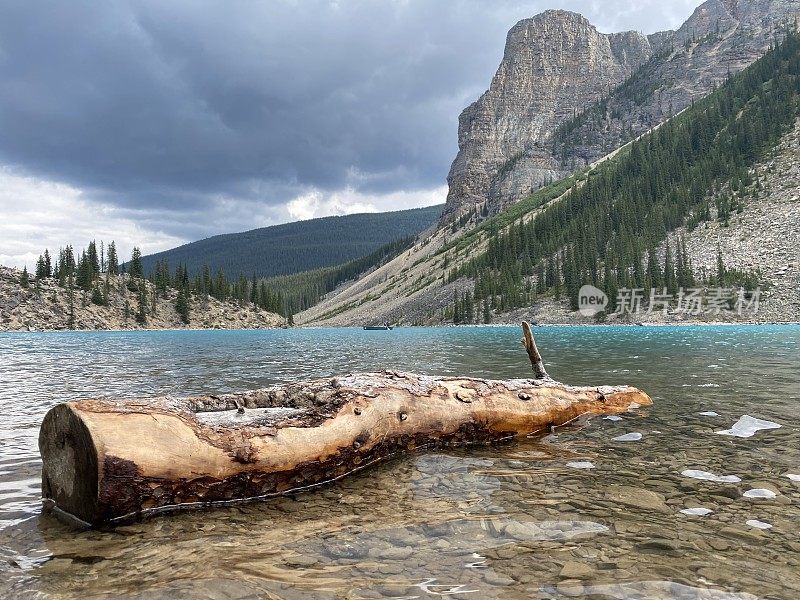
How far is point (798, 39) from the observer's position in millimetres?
180125

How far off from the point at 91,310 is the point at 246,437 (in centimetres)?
15239

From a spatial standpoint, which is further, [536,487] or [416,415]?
[416,415]

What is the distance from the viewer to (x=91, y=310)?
134375 mm

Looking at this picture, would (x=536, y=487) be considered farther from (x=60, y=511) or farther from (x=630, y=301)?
(x=630, y=301)

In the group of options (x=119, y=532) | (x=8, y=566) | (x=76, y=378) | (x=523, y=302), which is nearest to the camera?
(x=8, y=566)

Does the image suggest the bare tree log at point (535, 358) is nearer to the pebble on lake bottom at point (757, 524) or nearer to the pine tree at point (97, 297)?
the pebble on lake bottom at point (757, 524)

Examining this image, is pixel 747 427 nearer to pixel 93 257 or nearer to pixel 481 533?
pixel 481 533

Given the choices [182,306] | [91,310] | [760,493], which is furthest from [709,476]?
[182,306]

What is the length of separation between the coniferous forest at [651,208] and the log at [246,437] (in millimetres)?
115820

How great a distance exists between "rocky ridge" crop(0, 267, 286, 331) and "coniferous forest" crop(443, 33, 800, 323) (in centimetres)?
7624

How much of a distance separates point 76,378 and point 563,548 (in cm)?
2522

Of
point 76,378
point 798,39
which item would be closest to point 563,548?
point 76,378

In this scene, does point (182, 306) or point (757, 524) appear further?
point (182, 306)

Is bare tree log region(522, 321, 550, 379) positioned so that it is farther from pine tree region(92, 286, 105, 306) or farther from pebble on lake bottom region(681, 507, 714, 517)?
pine tree region(92, 286, 105, 306)
